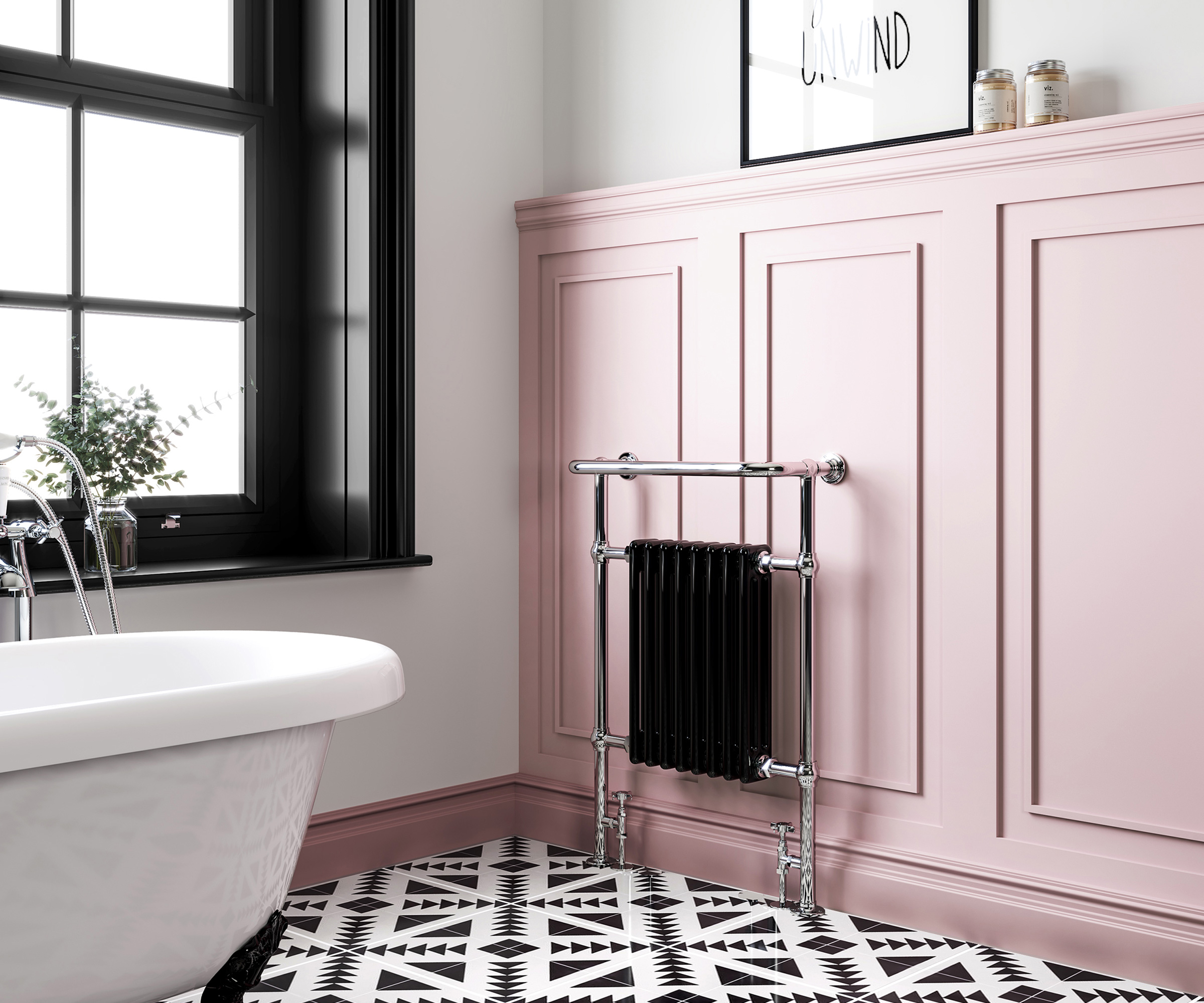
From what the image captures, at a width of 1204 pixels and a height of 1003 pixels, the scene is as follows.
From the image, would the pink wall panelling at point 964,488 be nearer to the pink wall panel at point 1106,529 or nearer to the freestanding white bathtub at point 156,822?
the pink wall panel at point 1106,529

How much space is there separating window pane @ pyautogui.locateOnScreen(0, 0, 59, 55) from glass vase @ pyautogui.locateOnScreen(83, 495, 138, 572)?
91 centimetres

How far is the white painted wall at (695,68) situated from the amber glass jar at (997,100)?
0.07 metres

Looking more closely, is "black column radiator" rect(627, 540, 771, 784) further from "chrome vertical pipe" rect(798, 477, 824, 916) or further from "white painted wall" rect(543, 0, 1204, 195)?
"white painted wall" rect(543, 0, 1204, 195)

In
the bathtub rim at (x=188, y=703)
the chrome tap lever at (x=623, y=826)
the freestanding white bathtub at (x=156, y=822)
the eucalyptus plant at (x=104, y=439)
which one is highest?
the eucalyptus plant at (x=104, y=439)

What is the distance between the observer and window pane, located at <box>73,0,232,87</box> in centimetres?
259

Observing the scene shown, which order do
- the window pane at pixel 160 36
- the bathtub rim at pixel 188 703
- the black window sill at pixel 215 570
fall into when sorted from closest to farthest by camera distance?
the bathtub rim at pixel 188 703 → the black window sill at pixel 215 570 → the window pane at pixel 160 36

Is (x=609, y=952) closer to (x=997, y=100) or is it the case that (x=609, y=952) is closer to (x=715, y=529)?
(x=715, y=529)

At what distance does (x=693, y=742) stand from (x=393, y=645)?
2.35 ft

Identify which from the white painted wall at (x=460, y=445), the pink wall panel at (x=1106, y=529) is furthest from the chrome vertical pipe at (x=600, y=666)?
the pink wall panel at (x=1106, y=529)

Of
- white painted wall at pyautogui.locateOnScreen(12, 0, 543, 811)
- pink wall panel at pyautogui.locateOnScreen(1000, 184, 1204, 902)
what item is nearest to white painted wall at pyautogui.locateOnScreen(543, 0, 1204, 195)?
white painted wall at pyautogui.locateOnScreen(12, 0, 543, 811)

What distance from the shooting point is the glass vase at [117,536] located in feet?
7.85

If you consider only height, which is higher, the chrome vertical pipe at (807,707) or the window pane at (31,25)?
the window pane at (31,25)

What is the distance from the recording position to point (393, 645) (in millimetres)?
2857

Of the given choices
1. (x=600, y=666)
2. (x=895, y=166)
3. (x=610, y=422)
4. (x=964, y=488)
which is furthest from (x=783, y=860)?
(x=895, y=166)
